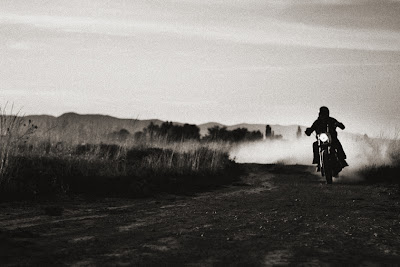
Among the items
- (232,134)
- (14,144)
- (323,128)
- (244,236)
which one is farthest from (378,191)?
(232,134)

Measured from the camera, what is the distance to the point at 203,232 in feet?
20.6

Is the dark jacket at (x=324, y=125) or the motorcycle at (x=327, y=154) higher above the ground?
the dark jacket at (x=324, y=125)

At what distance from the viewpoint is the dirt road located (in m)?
4.81

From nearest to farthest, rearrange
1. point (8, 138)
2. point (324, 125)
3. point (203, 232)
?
point (203, 232), point (8, 138), point (324, 125)

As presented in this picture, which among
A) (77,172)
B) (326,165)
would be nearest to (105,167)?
(77,172)

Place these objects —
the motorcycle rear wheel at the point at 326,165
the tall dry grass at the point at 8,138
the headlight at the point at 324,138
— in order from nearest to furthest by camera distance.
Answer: the tall dry grass at the point at 8,138 < the headlight at the point at 324,138 < the motorcycle rear wheel at the point at 326,165

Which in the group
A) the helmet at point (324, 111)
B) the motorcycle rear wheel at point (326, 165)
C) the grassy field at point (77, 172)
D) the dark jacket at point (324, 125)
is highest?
the helmet at point (324, 111)

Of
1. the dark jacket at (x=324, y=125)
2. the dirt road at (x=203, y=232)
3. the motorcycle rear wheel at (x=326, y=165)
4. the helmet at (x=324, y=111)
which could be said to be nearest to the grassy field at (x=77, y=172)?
the dirt road at (x=203, y=232)

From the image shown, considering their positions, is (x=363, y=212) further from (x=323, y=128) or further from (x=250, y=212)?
(x=323, y=128)

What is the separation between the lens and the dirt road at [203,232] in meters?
4.81

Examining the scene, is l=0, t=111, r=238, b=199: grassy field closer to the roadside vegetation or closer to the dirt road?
the roadside vegetation

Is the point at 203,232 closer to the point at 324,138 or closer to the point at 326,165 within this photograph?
the point at 324,138

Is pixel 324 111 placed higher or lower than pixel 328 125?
higher

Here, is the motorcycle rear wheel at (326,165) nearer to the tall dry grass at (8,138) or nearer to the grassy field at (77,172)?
the grassy field at (77,172)
